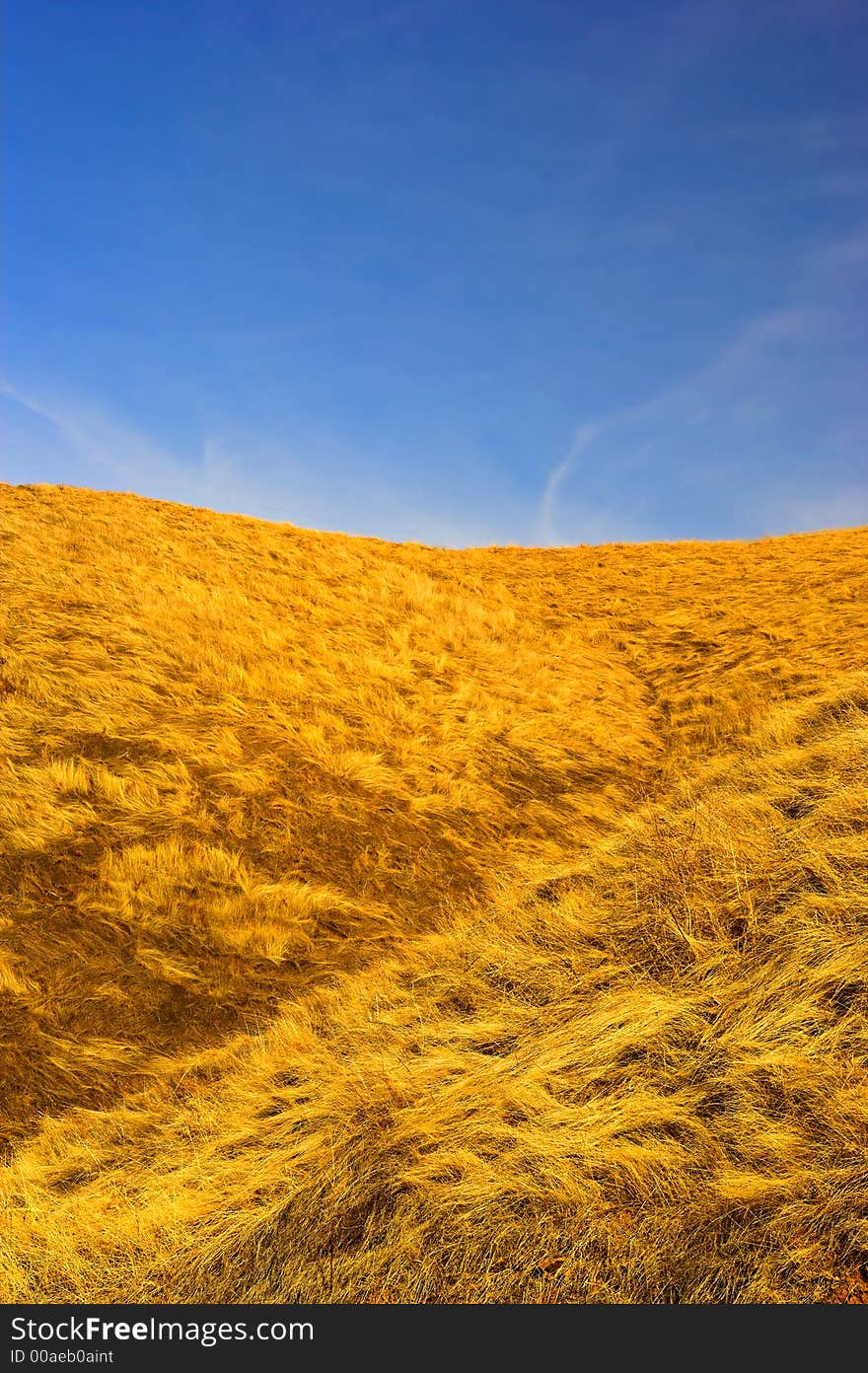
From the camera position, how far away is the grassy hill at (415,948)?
3.67m

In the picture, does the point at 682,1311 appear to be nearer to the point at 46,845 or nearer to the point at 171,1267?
the point at 171,1267

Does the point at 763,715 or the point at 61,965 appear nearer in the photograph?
the point at 61,965

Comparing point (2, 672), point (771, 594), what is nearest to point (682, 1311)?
point (2, 672)

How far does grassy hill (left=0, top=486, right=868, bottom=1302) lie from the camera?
3.67 m

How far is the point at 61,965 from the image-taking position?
683cm

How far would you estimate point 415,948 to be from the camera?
7.27 m

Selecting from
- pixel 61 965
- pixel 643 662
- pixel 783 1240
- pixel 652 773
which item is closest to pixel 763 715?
pixel 652 773

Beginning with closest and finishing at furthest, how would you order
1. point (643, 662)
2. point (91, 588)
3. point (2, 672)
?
point (2, 672) < point (91, 588) < point (643, 662)

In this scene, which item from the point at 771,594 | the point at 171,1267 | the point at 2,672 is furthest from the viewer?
the point at 771,594

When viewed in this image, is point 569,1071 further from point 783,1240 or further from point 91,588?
point 91,588

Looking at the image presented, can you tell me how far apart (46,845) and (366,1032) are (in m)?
4.27

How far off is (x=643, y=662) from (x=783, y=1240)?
39.1 feet

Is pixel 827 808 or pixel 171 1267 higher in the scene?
pixel 827 808

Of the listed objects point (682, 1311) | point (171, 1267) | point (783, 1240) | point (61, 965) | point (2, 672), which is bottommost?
point (171, 1267)
